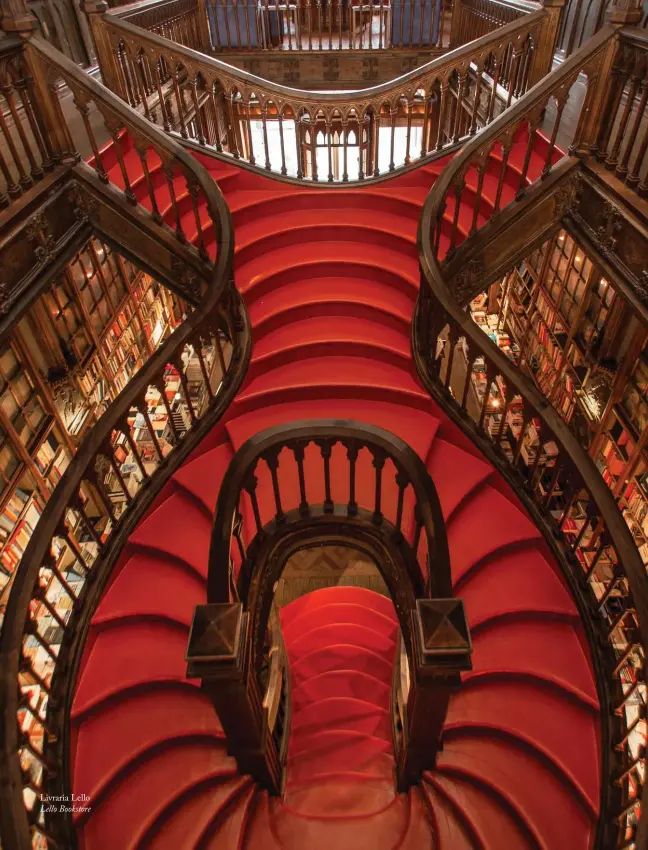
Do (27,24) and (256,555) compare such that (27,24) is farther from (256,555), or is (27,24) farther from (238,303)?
(256,555)

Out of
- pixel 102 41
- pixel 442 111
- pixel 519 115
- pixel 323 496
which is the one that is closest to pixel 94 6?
pixel 102 41

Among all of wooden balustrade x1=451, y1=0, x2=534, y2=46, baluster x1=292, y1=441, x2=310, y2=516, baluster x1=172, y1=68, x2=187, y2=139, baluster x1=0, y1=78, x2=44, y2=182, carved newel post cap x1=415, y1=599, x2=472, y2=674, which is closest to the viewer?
carved newel post cap x1=415, y1=599, x2=472, y2=674

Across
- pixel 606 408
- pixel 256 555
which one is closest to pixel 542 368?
pixel 606 408

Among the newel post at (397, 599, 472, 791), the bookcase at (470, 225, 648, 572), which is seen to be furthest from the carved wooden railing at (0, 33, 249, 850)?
the bookcase at (470, 225, 648, 572)

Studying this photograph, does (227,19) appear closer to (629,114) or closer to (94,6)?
(94,6)

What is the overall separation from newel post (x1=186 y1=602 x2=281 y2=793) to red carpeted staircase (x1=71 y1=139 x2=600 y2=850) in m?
0.28

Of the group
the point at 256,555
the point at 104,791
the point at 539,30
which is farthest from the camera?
the point at 539,30

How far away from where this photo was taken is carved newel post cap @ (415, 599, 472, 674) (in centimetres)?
194

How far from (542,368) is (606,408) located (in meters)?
1.42

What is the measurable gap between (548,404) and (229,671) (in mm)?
2052

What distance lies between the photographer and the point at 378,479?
8.86 feet

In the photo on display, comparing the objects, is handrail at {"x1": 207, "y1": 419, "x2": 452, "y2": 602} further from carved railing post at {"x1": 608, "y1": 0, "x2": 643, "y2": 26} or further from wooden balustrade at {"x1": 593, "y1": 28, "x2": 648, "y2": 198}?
carved railing post at {"x1": 608, "y1": 0, "x2": 643, "y2": 26}

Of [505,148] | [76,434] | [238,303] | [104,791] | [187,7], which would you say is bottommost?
[104,791]

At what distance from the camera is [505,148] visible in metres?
3.37
